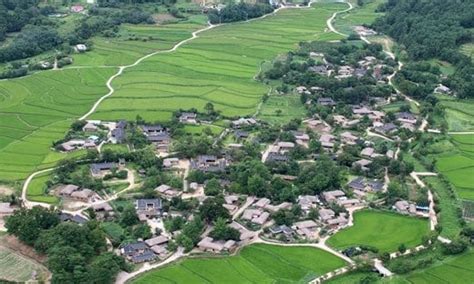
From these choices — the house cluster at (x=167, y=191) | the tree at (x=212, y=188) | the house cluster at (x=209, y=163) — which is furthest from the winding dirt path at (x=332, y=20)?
the house cluster at (x=167, y=191)

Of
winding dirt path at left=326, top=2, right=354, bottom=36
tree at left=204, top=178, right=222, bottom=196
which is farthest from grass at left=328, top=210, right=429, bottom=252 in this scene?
winding dirt path at left=326, top=2, right=354, bottom=36

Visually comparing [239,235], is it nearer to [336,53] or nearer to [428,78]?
[428,78]

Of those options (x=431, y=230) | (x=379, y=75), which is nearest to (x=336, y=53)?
(x=379, y=75)

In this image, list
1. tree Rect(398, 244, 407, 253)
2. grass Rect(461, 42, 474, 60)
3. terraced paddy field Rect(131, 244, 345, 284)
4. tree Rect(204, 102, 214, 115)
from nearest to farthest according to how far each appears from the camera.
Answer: terraced paddy field Rect(131, 244, 345, 284), tree Rect(398, 244, 407, 253), tree Rect(204, 102, 214, 115), grass Rect(461, 42, 474, 60)

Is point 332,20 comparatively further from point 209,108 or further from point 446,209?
point 446,209

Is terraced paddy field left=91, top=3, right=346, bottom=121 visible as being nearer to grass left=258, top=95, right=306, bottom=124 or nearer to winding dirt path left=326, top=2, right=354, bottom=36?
winding dirt path left=326, top=2, right=354, bottom=36

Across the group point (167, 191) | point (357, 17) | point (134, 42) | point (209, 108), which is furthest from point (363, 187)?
point (357, 17)

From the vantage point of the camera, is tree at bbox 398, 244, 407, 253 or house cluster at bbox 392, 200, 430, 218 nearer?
tree at bbox 398, 244, 407, 253
